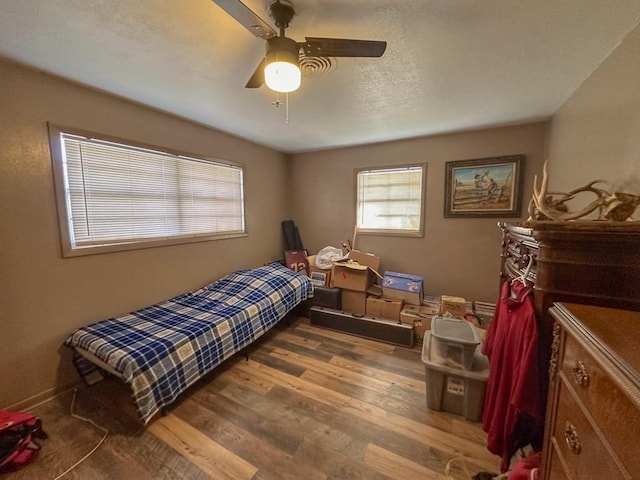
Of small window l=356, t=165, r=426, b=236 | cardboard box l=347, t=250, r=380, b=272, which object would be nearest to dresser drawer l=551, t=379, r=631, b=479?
cardboard box l=347, t=250, r=380, b=272

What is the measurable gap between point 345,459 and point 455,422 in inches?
32.3

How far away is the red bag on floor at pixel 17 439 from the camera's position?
1.35 m

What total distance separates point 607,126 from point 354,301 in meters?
2.56

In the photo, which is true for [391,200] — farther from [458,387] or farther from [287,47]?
[287,47]

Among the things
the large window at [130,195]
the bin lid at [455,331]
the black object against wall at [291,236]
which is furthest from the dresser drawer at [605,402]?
the black object against wall at [291,236]

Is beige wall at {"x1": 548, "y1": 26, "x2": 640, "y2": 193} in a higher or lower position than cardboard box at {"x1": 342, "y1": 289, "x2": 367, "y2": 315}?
higher

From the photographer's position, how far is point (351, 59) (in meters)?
1.59

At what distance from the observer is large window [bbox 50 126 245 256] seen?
1.93 metres

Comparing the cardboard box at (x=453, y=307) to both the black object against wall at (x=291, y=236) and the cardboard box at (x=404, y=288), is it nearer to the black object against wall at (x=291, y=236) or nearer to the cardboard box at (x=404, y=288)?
the cardboard box at (x=404, y=288)

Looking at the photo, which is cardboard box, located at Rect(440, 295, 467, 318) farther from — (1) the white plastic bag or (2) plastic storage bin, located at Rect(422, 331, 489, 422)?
(1) the white plastic bag

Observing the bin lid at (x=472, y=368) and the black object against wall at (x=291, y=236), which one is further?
the black object against wall at (x=291, y=236)

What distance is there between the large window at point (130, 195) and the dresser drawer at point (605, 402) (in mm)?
2927

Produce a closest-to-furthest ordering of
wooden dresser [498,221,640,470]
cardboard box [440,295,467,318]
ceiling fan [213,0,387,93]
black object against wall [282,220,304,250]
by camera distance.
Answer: wooden dresser [498,221,640,470]
ceiling fan [213,0,387,93]
cardboard box [440,295,467,318]
black object against wall [282,220,304,250]

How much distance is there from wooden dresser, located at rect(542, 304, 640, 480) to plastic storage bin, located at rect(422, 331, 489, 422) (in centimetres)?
79
